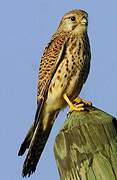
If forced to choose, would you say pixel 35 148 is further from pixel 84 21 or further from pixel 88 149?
pixel 88 149

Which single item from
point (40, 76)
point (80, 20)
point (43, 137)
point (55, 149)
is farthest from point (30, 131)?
point (55, 149)

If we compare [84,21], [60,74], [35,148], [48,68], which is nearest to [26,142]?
[35,148]

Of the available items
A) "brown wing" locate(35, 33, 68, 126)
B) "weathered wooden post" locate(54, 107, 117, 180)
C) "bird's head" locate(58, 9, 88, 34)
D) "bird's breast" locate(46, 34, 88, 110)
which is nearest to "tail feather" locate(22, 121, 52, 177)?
"brown wing" locate(35, 33, 68, 126)

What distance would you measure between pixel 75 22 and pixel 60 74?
93 centimetres

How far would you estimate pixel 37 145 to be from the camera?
24.1ft

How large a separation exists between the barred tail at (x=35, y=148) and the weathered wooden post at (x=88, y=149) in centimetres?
251

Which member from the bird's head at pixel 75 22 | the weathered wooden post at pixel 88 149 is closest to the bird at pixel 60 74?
the bird's head at pixel 75 22

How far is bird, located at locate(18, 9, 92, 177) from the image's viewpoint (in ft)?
25.3

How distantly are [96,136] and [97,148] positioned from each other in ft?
0.27

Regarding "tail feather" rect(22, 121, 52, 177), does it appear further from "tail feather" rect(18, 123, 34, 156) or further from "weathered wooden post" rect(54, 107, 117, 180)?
"weathered wooden post" rect(54, 107, 117, 180)

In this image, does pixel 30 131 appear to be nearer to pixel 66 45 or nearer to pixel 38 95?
pixel 38 95

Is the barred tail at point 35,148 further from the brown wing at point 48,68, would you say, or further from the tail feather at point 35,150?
the brown wing at point 48,68

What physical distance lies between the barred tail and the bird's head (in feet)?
3.89

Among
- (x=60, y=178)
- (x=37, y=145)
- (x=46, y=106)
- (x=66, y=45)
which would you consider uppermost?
(x=66, y=45)
